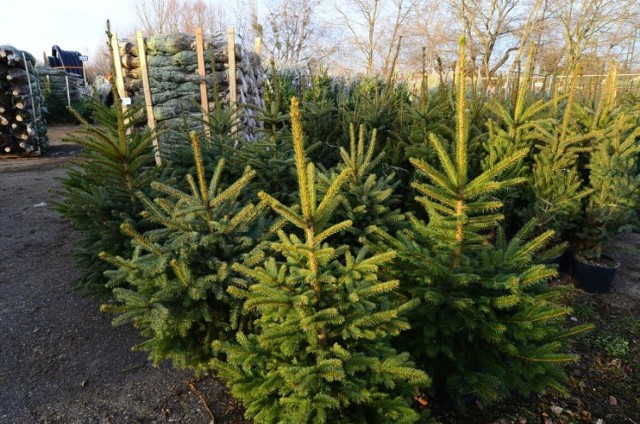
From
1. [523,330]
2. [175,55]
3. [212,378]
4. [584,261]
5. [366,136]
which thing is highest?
[175,55]

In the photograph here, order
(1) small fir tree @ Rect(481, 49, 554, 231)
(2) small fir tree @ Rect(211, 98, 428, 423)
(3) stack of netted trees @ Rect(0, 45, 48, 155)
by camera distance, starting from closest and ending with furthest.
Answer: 1. (2) small fir tree @ Rect(211, 98, 428, 423)
2. (1) small fir tree @ Rect(481, 49, 554, 231)
3. (3) stack of netted trees @ Rect(0, 45, 48, 155)

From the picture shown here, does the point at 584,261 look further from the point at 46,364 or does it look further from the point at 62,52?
the point at 62,52

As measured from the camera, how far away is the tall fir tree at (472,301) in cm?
213

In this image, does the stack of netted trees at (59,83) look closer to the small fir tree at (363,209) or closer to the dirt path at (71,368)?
the dirt path at (71,368)

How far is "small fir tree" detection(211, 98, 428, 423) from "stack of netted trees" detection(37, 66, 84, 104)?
19.8 metres

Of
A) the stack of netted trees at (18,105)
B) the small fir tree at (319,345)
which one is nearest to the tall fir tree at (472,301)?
the small fir tree at (319,345)

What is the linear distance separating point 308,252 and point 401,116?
144 inches

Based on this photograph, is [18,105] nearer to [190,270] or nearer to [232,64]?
[232,64]

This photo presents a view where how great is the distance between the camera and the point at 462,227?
2.25 m

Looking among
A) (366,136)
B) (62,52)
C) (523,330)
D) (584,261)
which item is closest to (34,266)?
(366,136)

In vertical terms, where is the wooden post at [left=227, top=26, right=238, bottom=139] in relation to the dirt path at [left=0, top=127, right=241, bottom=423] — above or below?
above

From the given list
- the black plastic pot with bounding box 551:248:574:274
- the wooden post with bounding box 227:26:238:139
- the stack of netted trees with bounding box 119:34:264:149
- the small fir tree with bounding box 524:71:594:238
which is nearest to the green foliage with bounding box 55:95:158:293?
the small fir tree with bounding box 524:71:594:238

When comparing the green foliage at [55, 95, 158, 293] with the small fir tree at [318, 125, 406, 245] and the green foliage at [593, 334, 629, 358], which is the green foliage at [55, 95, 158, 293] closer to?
the small fir tree at [318, 125, 406, 245]

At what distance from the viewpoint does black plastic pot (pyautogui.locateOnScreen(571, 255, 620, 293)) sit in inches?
173
